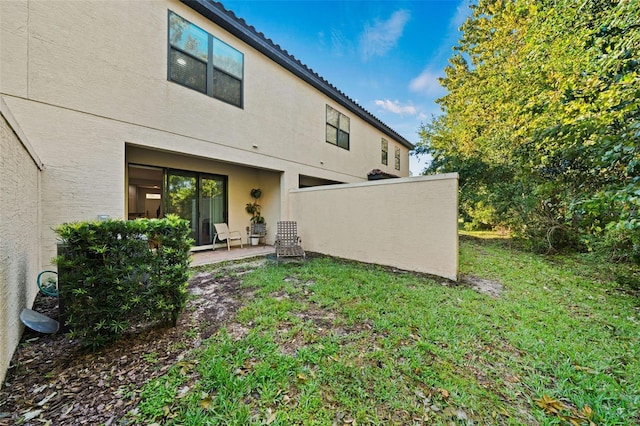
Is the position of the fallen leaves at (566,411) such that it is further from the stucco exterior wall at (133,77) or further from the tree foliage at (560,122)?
the stucco exterior wall at (133,77)

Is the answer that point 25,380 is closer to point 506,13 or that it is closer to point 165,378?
point 165,378

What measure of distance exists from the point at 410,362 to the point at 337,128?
9.68 meters

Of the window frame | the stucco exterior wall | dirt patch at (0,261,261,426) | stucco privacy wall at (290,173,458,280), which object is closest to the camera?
dirt patch at (0,261,261,426)

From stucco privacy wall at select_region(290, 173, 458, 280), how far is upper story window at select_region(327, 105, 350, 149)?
12.0ft

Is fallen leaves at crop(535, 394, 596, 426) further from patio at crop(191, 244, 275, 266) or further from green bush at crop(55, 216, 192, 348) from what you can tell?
patio at crop(191, 244, 275, 266)

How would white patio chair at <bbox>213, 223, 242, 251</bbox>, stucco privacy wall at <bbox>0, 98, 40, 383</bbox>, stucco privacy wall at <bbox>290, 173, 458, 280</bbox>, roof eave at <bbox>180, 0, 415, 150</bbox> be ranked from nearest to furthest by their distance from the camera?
1. stucco privacy wall at <bbox>0, 98, 40, 383</bbox>
2. stucco privacy wall at <bbox>290, 173, 458, 280</bbox>
3. roof eave at <bbox>180, 0, 415, 150</bbox>
4. white patio chair at <bbox>213, 223, 242, 251</bbox>

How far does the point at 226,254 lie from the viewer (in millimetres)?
7270

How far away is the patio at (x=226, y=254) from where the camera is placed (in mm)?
6500

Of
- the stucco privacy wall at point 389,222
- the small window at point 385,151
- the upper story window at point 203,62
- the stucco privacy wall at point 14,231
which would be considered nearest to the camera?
the stucco privacy wall at point 14,231

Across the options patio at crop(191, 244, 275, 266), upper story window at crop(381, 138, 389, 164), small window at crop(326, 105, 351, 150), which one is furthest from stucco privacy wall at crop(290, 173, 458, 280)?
upper story window at crop(381, 138, 389, 164)

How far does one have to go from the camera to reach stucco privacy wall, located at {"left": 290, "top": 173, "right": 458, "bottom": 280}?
5176 mm

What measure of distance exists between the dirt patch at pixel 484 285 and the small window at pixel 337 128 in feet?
23.8

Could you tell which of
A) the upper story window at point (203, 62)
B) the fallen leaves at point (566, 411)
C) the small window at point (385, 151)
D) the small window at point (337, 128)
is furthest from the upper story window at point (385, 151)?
the fallen leaves at point (566, 411)

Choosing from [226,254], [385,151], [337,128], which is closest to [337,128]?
[337,128]
